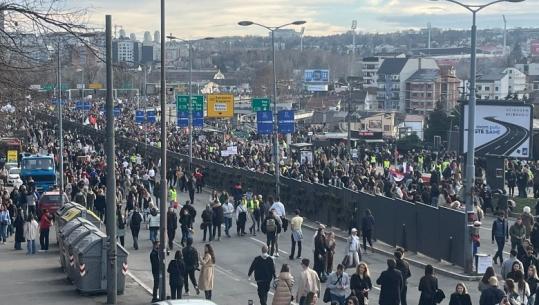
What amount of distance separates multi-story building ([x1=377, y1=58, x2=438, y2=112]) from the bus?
94334mm

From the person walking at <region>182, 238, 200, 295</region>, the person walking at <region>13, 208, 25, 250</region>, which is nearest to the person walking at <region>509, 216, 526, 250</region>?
the person walking at <region>182, 238, 200, 295</region>

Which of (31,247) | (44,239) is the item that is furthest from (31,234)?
(44,239)

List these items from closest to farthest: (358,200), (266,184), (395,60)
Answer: (358,200) → (266,184) → (395,60)

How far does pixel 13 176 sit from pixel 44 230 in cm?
2123

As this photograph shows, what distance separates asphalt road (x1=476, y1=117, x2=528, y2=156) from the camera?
139 feet

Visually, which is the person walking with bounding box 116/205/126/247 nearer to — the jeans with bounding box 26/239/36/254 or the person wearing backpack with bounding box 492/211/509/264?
the jeans with bounding box 26/239/36/254

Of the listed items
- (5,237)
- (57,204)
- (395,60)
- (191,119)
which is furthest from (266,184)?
(395,60)

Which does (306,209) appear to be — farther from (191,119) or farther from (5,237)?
(191,119)

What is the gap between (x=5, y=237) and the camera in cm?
3353

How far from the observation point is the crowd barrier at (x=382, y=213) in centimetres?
2711

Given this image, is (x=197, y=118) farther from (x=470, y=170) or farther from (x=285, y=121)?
(x=470, y=170)

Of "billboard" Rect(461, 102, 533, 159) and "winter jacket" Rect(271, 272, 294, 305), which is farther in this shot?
"billboard" Rect(461, 102, 533, 159)

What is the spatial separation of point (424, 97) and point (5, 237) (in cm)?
11422

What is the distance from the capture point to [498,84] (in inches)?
5709
